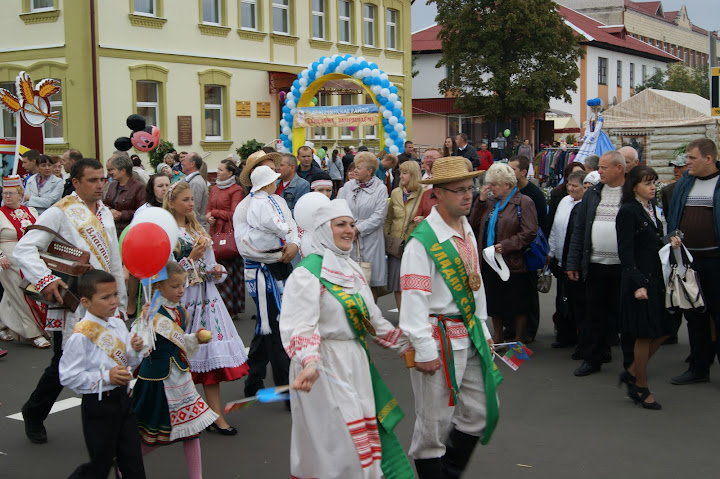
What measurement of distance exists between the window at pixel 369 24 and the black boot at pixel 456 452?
102 feet

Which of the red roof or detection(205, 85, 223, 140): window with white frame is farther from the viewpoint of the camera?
the red roof

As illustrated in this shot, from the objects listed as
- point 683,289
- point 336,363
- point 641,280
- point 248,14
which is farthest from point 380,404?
point 248,14

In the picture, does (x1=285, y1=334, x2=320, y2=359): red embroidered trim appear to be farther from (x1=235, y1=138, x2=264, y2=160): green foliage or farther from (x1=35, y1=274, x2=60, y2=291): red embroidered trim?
(x1=235, y1=138, x2=264, y2=160): green foliage

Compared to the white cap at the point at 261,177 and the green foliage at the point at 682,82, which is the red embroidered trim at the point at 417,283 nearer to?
the white cap at the point at 261,177

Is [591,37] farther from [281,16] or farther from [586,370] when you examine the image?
[586,370]

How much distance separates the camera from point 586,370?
7.60 meters

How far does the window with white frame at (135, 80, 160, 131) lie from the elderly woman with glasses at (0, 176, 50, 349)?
16.5 metres

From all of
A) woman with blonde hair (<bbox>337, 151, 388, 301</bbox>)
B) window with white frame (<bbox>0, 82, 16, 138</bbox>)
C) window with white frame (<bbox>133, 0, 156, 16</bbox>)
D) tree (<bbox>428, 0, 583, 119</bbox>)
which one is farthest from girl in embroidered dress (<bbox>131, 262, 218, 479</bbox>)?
tree (<bbox>428, 0, 583, 119</bbox>)

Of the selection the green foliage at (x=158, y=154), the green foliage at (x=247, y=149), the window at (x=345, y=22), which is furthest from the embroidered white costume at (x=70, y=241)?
the window at (x=345, y=22)

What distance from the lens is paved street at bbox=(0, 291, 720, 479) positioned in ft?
17.8

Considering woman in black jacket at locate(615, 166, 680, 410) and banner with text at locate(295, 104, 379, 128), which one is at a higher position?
banner with text at locate(295, 104, 379, 128)

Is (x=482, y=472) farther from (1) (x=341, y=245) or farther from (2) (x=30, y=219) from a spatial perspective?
(2) (x=30, y=219)

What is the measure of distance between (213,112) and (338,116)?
24.7 ft

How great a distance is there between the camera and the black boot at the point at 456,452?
4.63m
